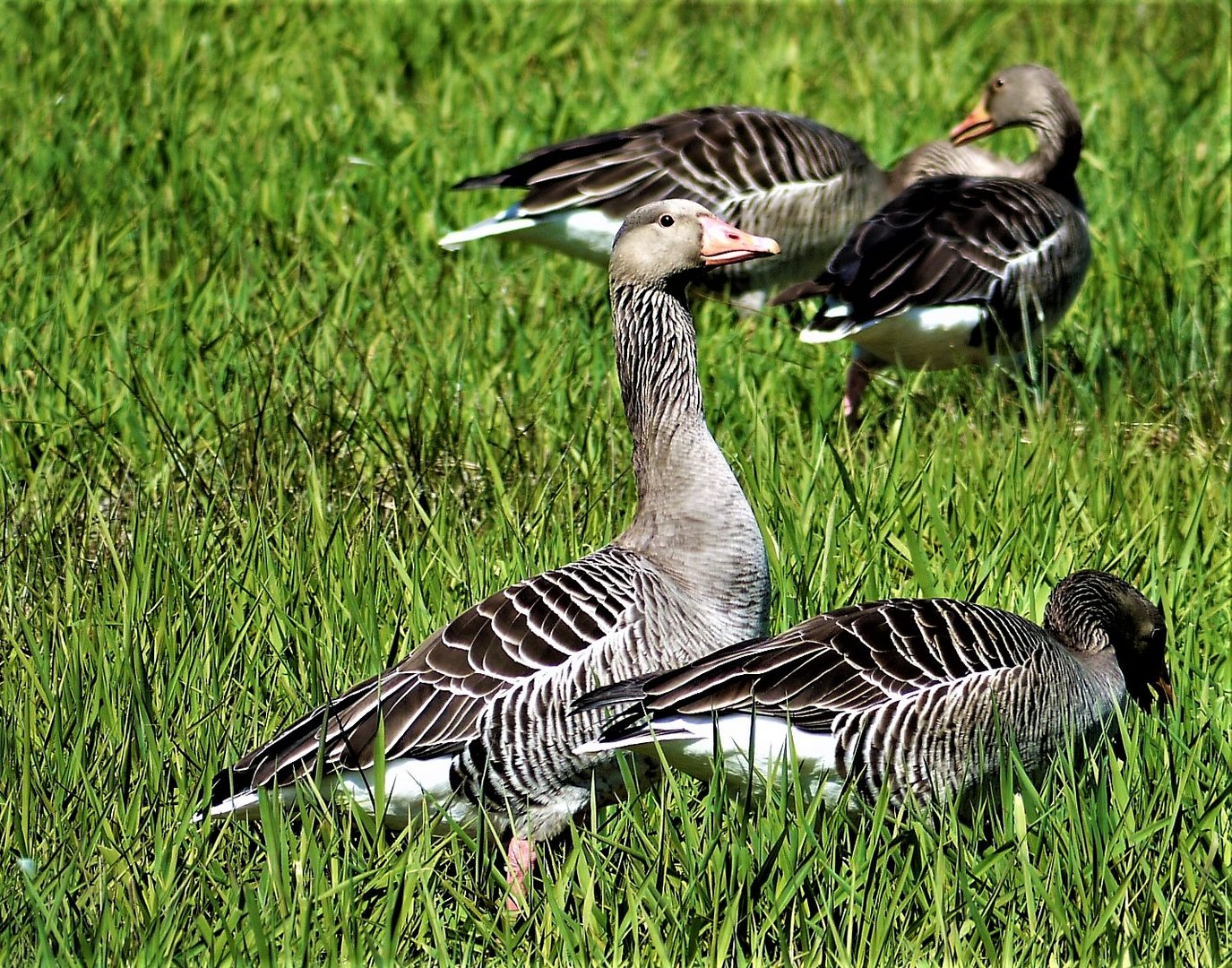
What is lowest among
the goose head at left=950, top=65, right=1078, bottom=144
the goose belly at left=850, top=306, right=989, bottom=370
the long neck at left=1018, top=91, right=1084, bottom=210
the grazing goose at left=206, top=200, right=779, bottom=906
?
the grazing goose at left=206, top=200, right=779, bottom=906

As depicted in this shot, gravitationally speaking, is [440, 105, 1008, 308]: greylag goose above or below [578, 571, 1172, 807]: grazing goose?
above

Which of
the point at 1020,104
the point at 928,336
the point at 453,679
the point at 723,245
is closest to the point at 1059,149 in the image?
the point at 1020,104

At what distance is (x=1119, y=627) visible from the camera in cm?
440

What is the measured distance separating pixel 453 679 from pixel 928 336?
3477 mm

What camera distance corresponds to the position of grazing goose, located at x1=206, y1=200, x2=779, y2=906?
3.97m

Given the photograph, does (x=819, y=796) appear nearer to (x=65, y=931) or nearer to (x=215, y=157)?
(x=65, y=931)

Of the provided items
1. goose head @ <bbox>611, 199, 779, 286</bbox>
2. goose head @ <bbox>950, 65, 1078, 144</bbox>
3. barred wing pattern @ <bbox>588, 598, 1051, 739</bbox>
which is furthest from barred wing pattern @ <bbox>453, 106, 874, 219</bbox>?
barred wing pattern @ <bbox>588, 598, 1051, 739</bbox>

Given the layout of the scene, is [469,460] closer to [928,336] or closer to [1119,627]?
[928,336]

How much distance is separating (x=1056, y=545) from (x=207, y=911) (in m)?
3.01

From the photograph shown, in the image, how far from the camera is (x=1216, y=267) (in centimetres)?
757

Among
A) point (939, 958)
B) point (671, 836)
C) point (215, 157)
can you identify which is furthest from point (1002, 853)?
point (215, 157)

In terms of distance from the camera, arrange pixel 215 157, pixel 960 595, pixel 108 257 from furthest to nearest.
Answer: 1. pixel 215 157
2. pixel 108 257
3. pixel 960 595

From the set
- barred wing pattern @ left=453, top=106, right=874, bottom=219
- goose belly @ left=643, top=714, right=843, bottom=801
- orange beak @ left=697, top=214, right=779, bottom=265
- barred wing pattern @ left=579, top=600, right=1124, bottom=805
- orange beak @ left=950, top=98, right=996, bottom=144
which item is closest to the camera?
goose belly @ left=643, top=714, right=843, bottom=801

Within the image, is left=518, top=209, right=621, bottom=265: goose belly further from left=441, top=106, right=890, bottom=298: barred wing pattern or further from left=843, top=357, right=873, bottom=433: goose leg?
left=843, top=357, right=873, bottom=433: goose leg
